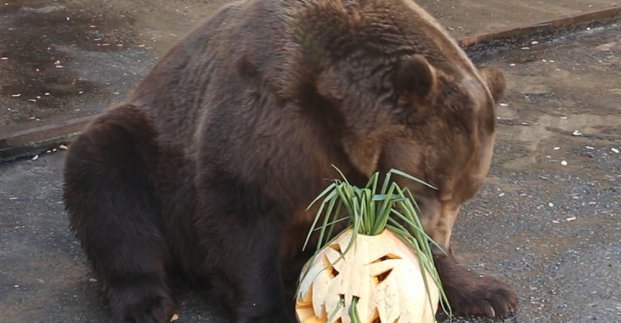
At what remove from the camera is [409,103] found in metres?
3.71

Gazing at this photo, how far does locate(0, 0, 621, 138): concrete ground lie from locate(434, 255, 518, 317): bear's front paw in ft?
9.59

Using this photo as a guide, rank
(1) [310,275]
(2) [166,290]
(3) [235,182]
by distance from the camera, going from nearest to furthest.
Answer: (1) [310,275], (3) [235,182], (2) [166,290]

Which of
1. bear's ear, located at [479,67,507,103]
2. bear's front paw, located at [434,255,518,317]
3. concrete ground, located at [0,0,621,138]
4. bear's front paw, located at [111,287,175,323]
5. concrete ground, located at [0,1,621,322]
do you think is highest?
bear's ear, located at [479,67,507,103]

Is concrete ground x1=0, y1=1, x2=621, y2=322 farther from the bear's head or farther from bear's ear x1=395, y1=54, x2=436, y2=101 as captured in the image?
bear's ear x1=395, y1=54, x2=436, y2=101

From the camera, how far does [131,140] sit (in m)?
4.32

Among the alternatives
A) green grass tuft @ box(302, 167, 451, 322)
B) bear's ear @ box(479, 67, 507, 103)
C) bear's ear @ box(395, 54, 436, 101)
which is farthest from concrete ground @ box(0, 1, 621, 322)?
bear's ear @ box(395, 54, 436, 101)

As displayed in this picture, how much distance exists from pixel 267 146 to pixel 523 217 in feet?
6.39

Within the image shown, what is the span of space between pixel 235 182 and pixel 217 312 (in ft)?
2.18

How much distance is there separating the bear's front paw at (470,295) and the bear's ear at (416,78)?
2.73 feet

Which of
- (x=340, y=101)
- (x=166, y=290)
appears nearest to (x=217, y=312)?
(x=166, y=290)

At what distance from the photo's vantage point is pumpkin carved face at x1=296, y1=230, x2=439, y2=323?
3545 millimetres

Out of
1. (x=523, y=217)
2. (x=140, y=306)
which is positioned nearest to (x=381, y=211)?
(x=140, y=306)

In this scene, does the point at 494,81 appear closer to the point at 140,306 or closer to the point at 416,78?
the point at 416,78

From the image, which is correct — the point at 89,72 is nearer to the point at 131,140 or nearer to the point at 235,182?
the point at 131,140
